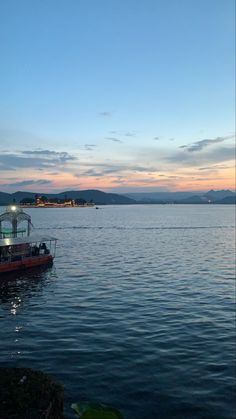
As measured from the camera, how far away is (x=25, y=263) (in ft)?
177

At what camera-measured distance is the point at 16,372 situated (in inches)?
A: 439

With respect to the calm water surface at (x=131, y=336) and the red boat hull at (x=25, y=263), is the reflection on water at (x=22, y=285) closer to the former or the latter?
the calm water surface at (x=131, y=336)

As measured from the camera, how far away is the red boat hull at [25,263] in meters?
49.8

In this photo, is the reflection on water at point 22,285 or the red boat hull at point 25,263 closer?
the reflection on water at point 22,285

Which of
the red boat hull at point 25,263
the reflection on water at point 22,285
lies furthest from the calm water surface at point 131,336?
the red boat hull at point 25,263

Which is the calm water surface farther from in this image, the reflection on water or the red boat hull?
the red boat hull

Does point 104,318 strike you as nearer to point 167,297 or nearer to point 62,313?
point 62,313

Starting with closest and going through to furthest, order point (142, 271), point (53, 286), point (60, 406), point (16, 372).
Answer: point (60, 406) → point (16, 372) → point (53, 286) → point (142, 271)

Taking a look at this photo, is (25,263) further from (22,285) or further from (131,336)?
(131,336)

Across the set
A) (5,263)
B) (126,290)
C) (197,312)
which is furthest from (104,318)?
(5,263)

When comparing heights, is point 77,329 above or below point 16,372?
below

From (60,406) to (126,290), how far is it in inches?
1256

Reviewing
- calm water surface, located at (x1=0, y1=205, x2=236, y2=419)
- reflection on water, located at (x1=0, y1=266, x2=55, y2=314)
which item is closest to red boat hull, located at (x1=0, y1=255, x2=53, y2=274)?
reflection on water, located at (x1=0, y1=266, x2=55, y2=314)

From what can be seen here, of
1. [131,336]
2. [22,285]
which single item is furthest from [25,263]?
[131,336]
